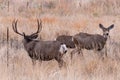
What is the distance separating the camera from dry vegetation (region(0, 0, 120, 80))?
9758 mm

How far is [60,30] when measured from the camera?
55.9ft

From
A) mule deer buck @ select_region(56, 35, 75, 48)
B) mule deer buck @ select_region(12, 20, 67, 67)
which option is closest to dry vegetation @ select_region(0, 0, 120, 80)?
mule deer buck @ select_region(12, 20, 67, 67)

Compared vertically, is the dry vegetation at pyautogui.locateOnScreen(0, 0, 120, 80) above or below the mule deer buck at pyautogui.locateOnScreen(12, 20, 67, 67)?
below

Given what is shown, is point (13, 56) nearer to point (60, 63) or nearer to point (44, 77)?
point (60, 63)

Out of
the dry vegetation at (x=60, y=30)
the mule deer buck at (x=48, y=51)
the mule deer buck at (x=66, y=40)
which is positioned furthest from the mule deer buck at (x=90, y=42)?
the mule deer buck at (x=48, y=51)

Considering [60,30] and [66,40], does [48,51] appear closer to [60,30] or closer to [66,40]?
[66,40]

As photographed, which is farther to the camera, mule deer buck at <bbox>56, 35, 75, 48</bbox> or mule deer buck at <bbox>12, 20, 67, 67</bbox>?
mule deer buck at <bbox>56, 35, 75, 48</bbox>

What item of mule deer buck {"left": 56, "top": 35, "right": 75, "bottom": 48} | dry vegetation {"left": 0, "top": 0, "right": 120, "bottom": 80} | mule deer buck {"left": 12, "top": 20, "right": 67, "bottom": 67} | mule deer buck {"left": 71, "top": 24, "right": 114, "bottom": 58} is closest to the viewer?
dry vegetation {"left": 0, "top": 0, "right": 120, "bottom": 80}

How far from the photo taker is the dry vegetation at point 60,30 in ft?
32.0

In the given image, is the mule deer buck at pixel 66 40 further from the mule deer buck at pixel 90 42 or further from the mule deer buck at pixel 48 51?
the mule deer buck at pixel 48 51

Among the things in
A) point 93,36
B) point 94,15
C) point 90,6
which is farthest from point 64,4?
point 93,36

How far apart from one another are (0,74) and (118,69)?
2248 millimetres

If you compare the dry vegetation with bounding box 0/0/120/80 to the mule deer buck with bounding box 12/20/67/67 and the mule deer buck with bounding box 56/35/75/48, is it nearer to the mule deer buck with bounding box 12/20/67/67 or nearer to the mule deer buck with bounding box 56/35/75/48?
the mule deer buck with bounding box 12/20/67/67

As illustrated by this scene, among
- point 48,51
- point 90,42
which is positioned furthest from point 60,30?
point 48,51
